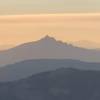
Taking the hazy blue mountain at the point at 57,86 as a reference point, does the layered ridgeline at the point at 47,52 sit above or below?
above

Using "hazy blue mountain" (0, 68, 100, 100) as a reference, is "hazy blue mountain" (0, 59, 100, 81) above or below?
above

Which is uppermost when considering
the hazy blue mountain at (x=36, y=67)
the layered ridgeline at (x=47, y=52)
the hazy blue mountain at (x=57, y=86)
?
the layered ridgeline at (x=47, y=52)

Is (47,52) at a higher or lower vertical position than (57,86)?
higher

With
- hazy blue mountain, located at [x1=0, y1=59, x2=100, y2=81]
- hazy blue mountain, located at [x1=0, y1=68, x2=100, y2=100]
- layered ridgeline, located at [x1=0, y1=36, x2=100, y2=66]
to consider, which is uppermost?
layered ridgeline, located at [x1=0, y1=36, x2=100, y2=66]
